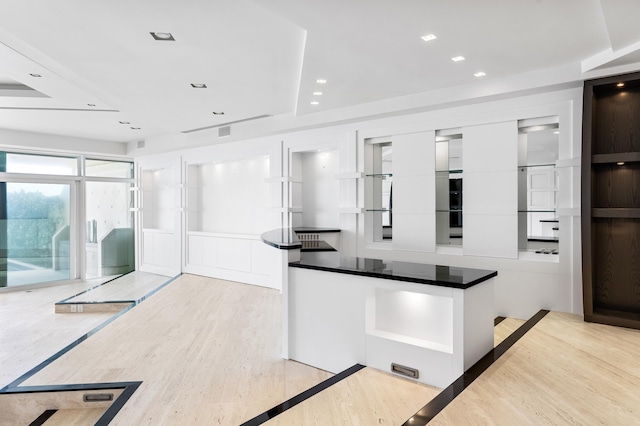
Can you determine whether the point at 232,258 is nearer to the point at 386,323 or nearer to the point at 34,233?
the point at 34,233

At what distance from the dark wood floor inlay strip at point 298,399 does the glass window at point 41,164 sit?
7923 mm

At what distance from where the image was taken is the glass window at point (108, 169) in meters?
8.83

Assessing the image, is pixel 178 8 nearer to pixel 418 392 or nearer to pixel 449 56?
pixel 449 56

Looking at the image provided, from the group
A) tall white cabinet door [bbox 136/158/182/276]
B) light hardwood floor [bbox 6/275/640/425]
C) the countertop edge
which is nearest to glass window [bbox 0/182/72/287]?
tall white cabinet door [bbox 136/158/182/276]

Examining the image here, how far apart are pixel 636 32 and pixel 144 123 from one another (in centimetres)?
689

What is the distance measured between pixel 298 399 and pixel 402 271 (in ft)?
3.97

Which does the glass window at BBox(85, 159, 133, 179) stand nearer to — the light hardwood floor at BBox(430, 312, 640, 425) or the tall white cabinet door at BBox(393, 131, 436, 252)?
the tall white cabinet door at BBox(393, 131, 436, 252)

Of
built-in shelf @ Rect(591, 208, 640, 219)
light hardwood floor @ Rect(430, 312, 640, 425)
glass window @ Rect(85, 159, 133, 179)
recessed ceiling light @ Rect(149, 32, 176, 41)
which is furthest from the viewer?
glass window @ Rect(85, 159, 133, 179)

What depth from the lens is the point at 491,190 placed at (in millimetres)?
4477

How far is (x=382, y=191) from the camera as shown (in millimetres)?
5566

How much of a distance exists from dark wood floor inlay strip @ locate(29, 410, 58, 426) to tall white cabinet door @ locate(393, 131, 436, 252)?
13.3 ft

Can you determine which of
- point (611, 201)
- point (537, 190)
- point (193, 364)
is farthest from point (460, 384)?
point (537, 190)

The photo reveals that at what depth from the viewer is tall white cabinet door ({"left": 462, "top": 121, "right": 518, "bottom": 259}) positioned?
14.3 feet

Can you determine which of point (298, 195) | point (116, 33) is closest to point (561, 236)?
point (298, 195)
